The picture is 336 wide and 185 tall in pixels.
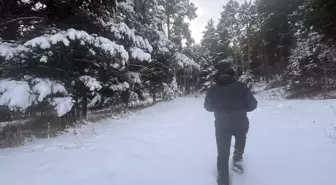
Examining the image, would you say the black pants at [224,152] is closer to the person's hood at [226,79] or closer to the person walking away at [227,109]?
the person walking away at [227,109]

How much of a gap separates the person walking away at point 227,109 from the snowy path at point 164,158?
470mm

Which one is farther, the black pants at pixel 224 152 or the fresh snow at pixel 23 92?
the fresh snow at pixel 23 92

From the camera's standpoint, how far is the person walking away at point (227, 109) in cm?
348

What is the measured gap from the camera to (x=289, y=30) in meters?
21.4

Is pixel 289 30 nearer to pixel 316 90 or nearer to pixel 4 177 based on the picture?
pixel 316 90

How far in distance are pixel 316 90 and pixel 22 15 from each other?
2322cm

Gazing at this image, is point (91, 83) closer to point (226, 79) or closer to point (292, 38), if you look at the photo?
point (226, 79)

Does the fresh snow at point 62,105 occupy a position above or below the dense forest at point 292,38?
below

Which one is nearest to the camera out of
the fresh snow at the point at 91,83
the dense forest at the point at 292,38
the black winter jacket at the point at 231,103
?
the black winter jacket at the point at 231,103

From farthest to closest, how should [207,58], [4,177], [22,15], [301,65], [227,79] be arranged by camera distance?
[207,58]
[301,65]
[22,15]
[4,177]
[227,79]

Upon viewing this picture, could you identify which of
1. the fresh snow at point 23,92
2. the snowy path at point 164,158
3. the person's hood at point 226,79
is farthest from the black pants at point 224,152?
the fresh snow at point 23,92

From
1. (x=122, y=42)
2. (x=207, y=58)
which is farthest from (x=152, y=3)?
(x=207, y=58)

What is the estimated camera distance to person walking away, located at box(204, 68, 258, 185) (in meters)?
3.48

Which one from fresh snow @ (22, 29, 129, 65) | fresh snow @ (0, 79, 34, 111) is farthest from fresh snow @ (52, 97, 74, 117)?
fresh snow @ (22, 29, 129, 65)
